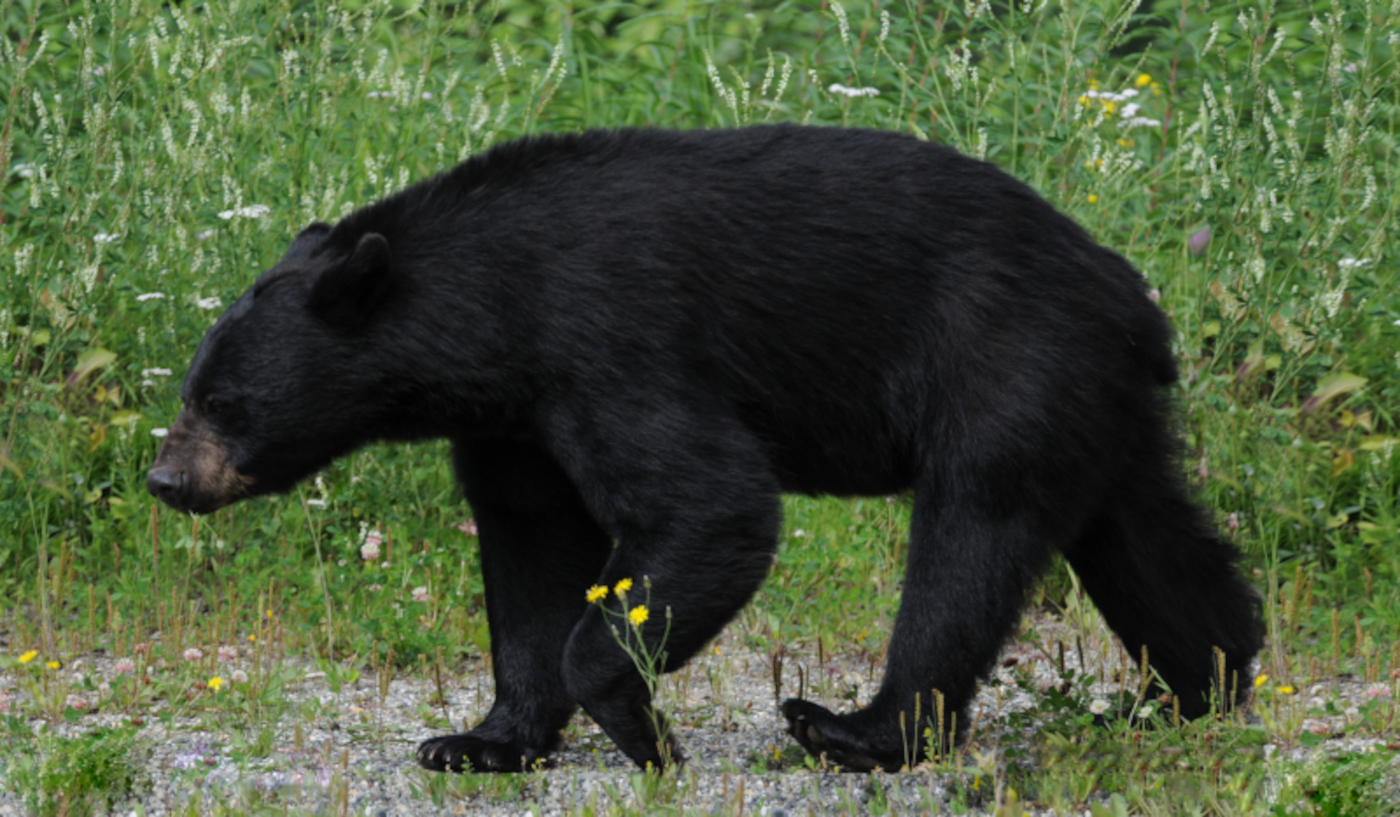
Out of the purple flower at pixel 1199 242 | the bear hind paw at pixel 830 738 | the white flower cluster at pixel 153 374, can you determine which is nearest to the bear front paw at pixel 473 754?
the bear hind paw at pixel 830 738

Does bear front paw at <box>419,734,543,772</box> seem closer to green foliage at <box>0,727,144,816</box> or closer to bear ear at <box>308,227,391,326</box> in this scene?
green foliage at <box>0,727,144,816</box>

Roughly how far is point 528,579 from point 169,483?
3.11 feet

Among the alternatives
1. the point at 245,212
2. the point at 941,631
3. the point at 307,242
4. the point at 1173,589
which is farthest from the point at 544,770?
the point at 245,212

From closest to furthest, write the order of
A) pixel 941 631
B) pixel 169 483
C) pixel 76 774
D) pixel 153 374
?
pixel 76 774, pixel 941 631, pixel 169 483, pixel 153 374

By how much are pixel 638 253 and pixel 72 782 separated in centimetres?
175

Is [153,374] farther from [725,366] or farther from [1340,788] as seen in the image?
[1340,788]

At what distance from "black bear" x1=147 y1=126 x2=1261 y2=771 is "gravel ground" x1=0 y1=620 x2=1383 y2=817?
0.17 metres

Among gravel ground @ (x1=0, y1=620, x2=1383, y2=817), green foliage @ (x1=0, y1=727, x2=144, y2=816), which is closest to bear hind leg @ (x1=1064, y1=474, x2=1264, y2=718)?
gravel ground @ (x1=0, y1=620, x2=1383, y2=817)

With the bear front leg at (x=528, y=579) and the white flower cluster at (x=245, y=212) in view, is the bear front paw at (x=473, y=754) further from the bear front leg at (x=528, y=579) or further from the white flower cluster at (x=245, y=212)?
the white flower cluster at (x=245, y=212)

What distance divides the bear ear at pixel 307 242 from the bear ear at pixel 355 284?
1.03 feet

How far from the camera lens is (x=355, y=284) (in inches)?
153

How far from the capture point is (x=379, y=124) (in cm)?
659

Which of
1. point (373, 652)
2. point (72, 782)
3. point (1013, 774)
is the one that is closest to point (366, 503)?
point (373, 652)

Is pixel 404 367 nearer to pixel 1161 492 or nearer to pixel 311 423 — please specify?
pixel 311 423
